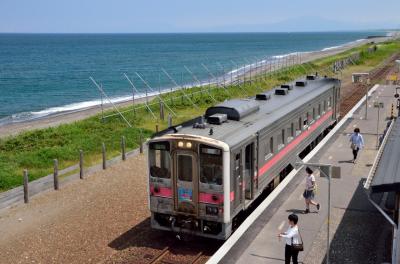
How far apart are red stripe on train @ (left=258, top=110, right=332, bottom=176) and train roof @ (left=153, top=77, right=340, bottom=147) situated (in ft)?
4.04

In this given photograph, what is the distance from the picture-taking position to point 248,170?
1352cm

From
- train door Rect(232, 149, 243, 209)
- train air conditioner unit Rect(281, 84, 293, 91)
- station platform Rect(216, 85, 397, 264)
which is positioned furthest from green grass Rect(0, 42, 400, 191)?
station platform Rect(216, 85, 397, 264)

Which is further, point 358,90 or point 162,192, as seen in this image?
point 358,90

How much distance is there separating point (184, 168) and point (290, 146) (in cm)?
679

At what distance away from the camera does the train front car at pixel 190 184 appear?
1198cm

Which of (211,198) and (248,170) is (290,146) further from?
(211,198)

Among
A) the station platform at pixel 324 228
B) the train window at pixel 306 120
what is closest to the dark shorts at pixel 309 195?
the station platform at pixel 324 228

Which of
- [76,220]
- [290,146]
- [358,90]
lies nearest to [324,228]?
[290,146]

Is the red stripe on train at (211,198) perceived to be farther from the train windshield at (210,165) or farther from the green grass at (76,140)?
the green grass at (76,140)

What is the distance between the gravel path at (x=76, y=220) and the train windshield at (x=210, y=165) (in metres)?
3.23

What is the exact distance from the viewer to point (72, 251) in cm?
1296

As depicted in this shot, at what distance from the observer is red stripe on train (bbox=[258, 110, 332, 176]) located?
49.2 ft

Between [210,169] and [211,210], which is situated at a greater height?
[210,169]

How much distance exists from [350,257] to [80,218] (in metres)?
8.25
